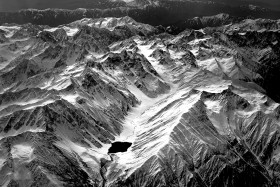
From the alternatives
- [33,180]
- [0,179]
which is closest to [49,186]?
[33,180]

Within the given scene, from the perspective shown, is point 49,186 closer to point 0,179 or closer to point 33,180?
point 33,180

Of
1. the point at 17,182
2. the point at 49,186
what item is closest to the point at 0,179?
the point at 17,182

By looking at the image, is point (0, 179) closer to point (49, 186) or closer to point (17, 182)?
point (17, 182)
